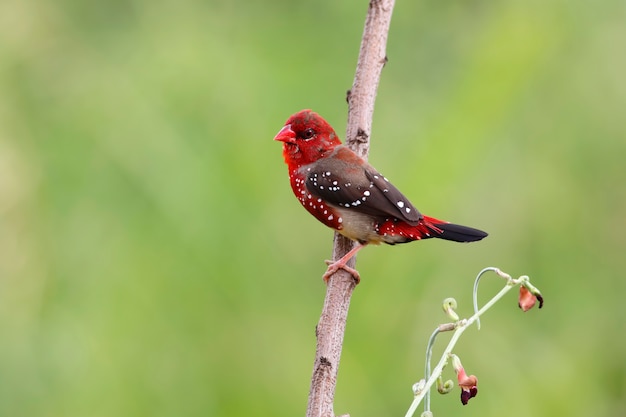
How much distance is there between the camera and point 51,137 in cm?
347

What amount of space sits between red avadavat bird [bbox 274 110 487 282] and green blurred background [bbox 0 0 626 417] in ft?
0.80

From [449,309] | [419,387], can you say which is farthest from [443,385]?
[449,309]

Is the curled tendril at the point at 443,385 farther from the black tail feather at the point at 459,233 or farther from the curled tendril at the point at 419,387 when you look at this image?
the black tail feather at the point at 459,233

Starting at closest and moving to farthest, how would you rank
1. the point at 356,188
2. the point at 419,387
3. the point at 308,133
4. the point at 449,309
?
the point at 419,387, the point at 449,309, the point at 356,188, the point at 308,133

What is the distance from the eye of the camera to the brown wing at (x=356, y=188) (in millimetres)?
2848

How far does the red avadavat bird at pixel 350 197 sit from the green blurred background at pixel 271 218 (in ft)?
0.80

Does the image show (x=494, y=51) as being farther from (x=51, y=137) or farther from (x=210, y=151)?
(x=51, y=137)

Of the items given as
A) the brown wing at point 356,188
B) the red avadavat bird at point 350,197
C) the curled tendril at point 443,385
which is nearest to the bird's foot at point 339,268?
the red avadavat bird at point 350,197

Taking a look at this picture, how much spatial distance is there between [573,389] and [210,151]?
156 centimetres

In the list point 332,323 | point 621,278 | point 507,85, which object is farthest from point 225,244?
point 621,278

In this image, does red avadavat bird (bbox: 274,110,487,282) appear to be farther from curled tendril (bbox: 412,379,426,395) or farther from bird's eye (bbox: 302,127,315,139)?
curled tendril (bbox: 412,379,426,395)

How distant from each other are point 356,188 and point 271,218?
1.53ft

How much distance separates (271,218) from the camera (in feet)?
10.7

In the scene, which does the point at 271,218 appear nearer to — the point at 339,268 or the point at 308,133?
the point at 308,133
